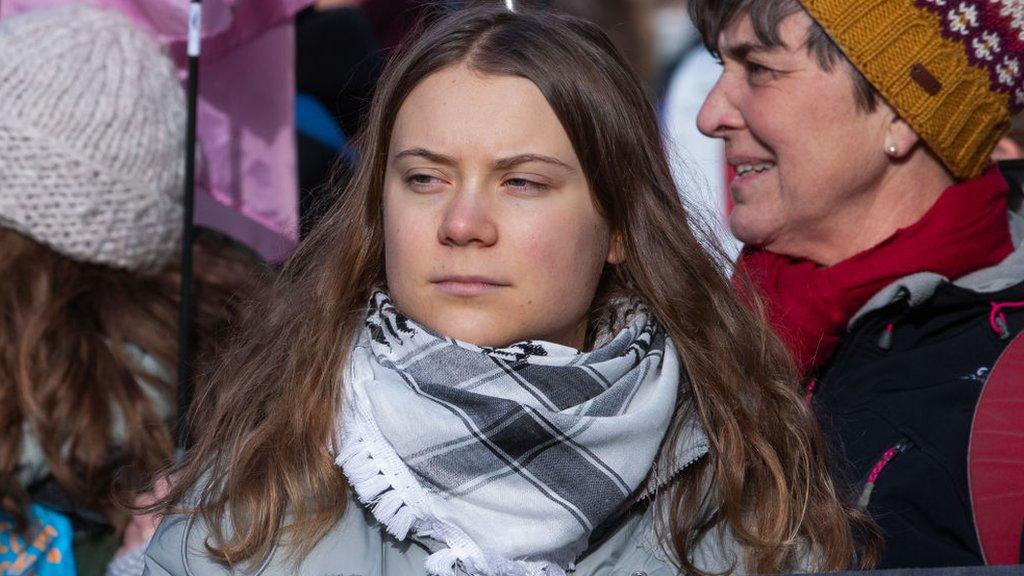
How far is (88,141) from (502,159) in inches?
49.7

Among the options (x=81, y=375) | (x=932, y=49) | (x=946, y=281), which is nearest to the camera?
(x=946, y=281)

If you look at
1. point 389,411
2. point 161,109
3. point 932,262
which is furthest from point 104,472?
point 932,262

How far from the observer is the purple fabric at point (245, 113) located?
3.62 metres

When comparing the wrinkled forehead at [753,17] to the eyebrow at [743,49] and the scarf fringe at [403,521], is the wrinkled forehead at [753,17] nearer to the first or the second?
the eyebrow at [743,49]

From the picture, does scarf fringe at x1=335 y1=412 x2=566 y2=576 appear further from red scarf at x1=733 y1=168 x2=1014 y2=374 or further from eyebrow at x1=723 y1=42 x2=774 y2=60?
eyebrow at x1=723 y1=42 x2=774 y2=60

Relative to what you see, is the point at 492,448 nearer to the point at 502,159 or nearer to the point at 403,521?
the point at 403,521

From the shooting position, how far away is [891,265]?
2.66 metres

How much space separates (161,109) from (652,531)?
1.65 m

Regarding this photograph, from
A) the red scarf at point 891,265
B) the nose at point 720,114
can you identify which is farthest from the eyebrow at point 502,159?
the nose at point 720,114

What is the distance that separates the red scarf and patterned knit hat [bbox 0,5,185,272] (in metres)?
1.37

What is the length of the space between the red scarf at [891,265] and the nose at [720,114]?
1.04ft

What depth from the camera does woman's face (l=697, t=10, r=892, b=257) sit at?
2.74 meters

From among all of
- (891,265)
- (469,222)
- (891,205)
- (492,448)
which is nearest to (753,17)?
(891,205)

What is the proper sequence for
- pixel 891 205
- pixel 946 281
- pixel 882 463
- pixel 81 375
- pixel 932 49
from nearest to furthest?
pixel 882 463 → pixel 946 281 → pixel 932 49 → pixel 891 205 → pixel 81 375
